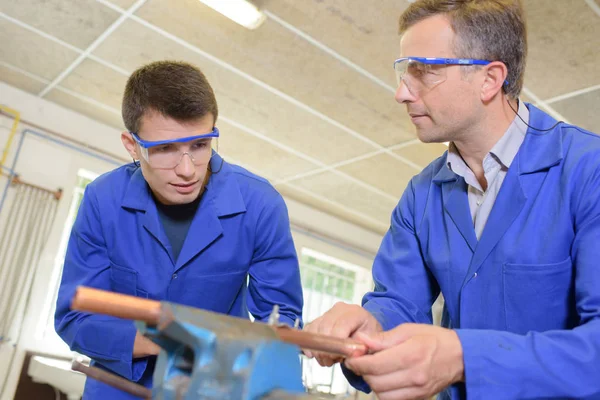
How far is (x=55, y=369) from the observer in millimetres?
3908

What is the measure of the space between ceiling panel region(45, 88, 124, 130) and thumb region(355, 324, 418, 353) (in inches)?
183

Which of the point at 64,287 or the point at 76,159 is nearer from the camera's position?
the point at 64,287

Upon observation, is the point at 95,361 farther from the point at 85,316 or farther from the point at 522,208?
the point at 522,208

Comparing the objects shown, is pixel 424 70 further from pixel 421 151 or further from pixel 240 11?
pixel 421 151

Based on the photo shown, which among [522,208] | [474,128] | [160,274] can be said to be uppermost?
[474,128]

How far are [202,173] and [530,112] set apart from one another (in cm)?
98

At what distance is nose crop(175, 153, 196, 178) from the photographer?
5.38 feet

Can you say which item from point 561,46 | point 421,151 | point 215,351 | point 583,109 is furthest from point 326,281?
point 215,351

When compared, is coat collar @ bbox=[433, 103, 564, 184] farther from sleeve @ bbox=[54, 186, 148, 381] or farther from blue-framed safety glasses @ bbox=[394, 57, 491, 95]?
sleeve @ bbox=[54, 186, 148, 381]

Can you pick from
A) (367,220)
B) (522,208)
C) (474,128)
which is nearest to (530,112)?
(474,128)

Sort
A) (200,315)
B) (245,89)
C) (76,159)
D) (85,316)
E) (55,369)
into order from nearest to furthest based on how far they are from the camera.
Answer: (200,315) < (85,316) < (55,369) < (245,89) < (76,159)

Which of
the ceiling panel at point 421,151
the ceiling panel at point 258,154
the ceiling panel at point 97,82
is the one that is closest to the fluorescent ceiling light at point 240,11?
the ceiling panel at point 97,82

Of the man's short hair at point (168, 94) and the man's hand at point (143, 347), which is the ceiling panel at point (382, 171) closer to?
the man's short hair at point (168, 94)

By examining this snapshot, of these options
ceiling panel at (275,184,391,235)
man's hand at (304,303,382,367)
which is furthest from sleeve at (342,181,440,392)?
ceiling panel at (275,184,391,235)
